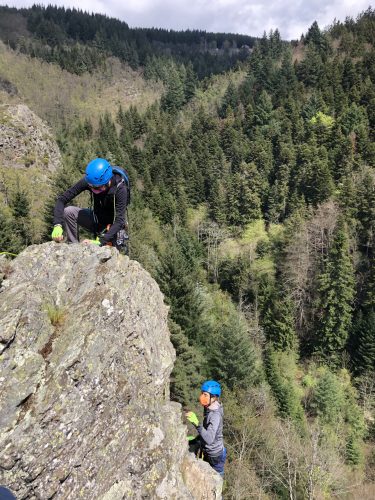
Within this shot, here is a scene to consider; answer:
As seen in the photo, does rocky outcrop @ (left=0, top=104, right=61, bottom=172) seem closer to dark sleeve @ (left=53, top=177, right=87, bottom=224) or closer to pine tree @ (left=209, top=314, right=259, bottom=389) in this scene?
pine tree @ (left=209, top=314, right=259, bottom=389)

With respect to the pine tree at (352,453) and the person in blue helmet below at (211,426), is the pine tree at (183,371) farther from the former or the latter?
the person in blue helmet below at (211,426)

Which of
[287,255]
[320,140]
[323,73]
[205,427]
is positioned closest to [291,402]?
[287,255]

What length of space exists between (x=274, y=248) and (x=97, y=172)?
50774 millimetres

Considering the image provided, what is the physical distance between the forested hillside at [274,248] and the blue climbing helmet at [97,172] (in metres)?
21.0

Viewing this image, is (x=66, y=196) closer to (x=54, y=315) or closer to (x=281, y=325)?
(x=54, y=315)

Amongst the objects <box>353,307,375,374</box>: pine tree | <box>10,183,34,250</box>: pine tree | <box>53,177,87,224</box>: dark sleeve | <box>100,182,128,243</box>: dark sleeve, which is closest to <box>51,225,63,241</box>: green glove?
<box>53,177,87,224</box>: dark sleeve

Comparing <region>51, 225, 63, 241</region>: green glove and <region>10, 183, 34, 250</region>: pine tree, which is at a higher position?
<region>51, 225, 63, 241</region>: green glove

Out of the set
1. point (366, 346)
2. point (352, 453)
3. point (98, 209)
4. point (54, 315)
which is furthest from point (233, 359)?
point (54, 315)

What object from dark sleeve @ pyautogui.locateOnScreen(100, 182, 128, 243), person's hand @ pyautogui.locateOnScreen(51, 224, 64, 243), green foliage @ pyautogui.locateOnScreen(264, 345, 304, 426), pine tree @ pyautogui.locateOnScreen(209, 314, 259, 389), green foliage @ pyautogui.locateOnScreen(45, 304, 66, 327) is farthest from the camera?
green foliage @ pyautogui.locateOnScreen(264, 345, 304, 426)

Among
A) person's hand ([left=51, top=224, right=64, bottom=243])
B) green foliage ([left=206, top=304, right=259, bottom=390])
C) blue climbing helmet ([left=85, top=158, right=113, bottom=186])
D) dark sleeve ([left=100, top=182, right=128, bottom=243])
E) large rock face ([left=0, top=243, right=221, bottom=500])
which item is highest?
blue climbing helmet ([left=85, top=158, right=113, bottom=186])

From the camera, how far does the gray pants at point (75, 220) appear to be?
8.00m

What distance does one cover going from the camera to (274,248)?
5544 cm

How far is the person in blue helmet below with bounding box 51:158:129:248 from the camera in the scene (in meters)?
7.02

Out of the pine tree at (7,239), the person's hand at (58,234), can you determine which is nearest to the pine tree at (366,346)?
the pine tree at (7,239)
